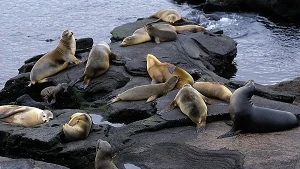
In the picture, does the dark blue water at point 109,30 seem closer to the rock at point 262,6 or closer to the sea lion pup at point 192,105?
the rock at point 262,6

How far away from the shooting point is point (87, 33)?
16.2 meters

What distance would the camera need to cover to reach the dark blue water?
1272 cm

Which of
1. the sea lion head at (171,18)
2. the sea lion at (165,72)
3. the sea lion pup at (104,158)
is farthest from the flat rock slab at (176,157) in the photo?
the sea lion head at (171,18)

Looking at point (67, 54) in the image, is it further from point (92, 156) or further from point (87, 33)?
point (87, 33)

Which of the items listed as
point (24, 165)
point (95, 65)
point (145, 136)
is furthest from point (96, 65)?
point (24, 165)

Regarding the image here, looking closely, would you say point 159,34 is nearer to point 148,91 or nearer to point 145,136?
point 148,91

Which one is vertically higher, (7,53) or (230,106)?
(230,106)

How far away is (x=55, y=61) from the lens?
407 inches

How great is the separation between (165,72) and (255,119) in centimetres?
255

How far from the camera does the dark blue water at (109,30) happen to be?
12.7 m

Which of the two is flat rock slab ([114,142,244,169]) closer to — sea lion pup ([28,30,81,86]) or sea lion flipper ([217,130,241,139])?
sea lion flipper ([217,130,241,139])

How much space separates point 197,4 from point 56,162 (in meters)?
14.7

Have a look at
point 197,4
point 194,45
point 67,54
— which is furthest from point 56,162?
point 197,4

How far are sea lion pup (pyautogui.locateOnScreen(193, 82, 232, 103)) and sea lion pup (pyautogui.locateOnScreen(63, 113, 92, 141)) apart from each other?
2009 mm
